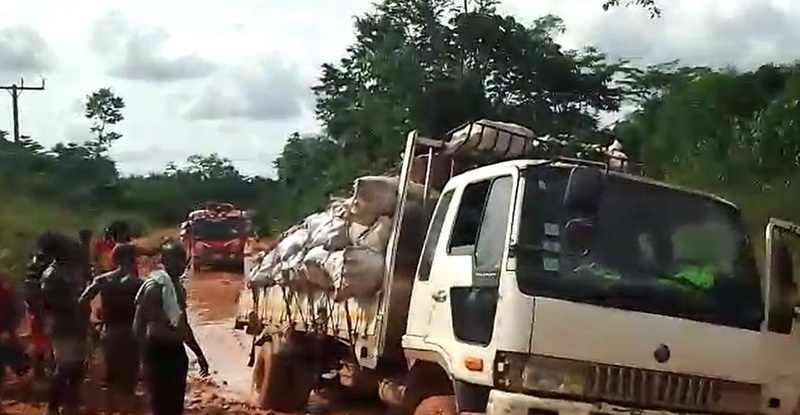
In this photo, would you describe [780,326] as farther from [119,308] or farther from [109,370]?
[109,370]

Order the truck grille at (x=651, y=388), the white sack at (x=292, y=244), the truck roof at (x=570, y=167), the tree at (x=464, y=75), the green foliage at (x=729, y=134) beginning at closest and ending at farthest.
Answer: the truck grille at (x=651, y=388) < the truck roof at (x=570, y=167) < the white sack at (x=292, y=244) < the green foliage at (x=729, y=134) < the tree at (x=464, y=75)

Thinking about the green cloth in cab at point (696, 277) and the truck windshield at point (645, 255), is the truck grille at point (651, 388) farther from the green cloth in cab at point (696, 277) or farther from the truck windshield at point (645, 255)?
the green cloth in cab at point (696, 277)

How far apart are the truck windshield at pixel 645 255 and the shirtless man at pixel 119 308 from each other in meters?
3.70

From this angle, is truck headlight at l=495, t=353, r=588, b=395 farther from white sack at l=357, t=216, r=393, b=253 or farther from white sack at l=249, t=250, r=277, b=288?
white sack at l=249, t=250, r=277, b=288

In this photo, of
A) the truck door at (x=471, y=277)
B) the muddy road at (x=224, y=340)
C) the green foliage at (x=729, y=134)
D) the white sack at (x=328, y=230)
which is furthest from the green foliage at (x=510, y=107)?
the truck door at (x=471, y=277)

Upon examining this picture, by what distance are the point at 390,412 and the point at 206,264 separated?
25.2 metres

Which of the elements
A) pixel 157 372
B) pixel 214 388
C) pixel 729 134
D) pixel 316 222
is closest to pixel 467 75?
pixel 729 134

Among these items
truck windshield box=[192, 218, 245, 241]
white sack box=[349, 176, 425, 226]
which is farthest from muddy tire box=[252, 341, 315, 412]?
truck windshield box=[192, 218, 245, 241]

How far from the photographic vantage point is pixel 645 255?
21.4ft

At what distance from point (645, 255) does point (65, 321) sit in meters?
4.84

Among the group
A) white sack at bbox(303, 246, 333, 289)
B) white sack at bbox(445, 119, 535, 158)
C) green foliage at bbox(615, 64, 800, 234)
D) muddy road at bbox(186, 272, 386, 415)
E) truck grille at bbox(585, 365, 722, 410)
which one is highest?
green foliage at bbox(615, 64, 800, 234)

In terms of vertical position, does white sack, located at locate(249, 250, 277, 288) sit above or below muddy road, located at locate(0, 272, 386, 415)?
above

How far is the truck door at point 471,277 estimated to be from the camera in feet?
21.2

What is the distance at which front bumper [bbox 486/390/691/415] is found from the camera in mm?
6121
